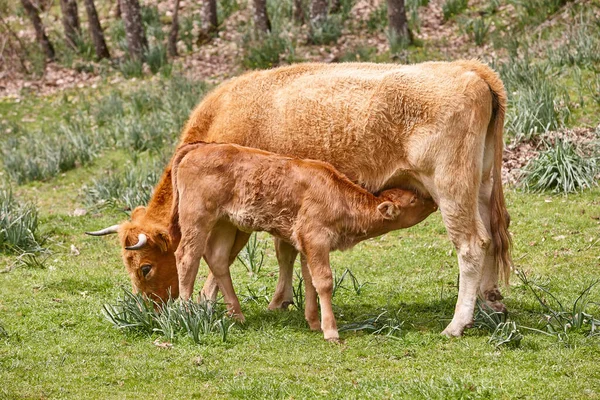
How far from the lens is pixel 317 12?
20719 millimetres

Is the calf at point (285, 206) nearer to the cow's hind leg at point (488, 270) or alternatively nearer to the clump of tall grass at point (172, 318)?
the clump of tall grass at point (172, 318)

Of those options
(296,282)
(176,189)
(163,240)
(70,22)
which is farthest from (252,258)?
(70,22)

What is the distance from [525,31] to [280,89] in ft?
35.0

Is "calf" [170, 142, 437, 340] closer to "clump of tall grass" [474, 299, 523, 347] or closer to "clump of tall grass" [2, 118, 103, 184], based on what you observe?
"clump of tall grass" [474, 299, 523, 347]

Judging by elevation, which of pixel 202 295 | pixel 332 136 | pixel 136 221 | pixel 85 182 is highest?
A: pixel 332 136

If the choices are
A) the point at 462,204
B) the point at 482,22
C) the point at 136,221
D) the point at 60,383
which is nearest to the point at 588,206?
the point at 462,204

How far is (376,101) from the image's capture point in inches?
306

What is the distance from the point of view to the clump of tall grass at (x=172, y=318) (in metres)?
7.53

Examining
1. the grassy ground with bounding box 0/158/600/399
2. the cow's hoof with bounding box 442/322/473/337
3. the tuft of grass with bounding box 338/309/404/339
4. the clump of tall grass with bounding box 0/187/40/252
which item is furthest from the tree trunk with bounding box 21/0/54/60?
the cow's hoof with bounding box 442/322/473/337

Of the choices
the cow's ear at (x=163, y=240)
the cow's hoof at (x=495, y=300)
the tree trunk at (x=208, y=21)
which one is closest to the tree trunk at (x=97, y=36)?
the tree trunk at (x=208, y=21)

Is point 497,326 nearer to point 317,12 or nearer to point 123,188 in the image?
point 123,188

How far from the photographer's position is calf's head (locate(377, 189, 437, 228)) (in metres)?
7.57

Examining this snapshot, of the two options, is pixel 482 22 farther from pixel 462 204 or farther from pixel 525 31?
pixel 462 204

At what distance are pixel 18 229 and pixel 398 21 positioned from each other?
10127 mm
